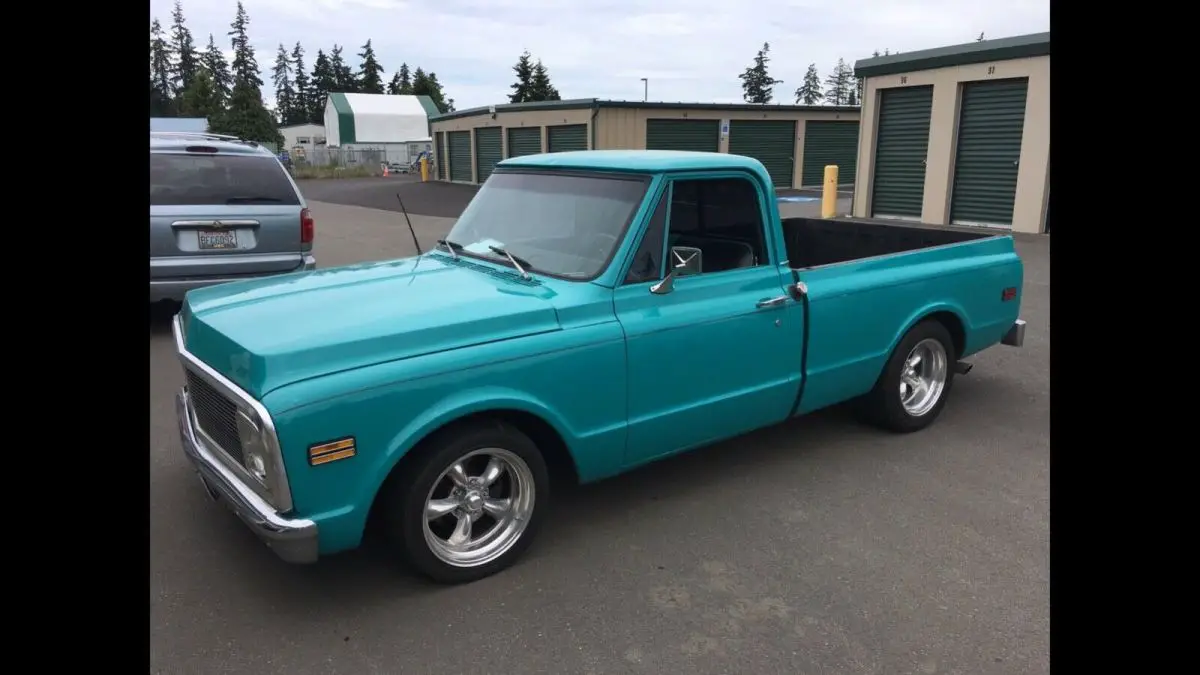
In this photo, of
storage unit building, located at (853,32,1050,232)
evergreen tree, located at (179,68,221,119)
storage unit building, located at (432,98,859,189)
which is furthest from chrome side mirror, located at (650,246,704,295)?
evergreen tree, located at (179,68,221,119)

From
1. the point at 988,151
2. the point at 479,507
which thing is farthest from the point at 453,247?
the point at 988,151

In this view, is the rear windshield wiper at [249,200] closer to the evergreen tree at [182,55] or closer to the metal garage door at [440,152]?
the metal garage door at [440,152]

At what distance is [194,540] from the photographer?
12.5ft

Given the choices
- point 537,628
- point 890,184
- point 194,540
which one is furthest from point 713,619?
point 890,184

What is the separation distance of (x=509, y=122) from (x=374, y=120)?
4165cm

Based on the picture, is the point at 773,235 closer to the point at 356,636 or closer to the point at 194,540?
the point at 356,636

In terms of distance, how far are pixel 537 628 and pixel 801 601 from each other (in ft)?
3.62

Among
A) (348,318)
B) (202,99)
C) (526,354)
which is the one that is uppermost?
(202,99)

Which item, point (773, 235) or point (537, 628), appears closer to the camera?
point (537, 628)

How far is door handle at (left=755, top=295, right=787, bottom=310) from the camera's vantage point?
4.18 m

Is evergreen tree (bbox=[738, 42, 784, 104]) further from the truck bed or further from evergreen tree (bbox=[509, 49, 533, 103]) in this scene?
the truck bed

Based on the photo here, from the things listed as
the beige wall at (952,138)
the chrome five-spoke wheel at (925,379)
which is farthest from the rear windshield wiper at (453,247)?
the beige wall at (952,138)

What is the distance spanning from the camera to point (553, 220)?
4184 millimetres

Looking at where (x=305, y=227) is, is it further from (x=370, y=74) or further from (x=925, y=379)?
(x=370, y=74)
